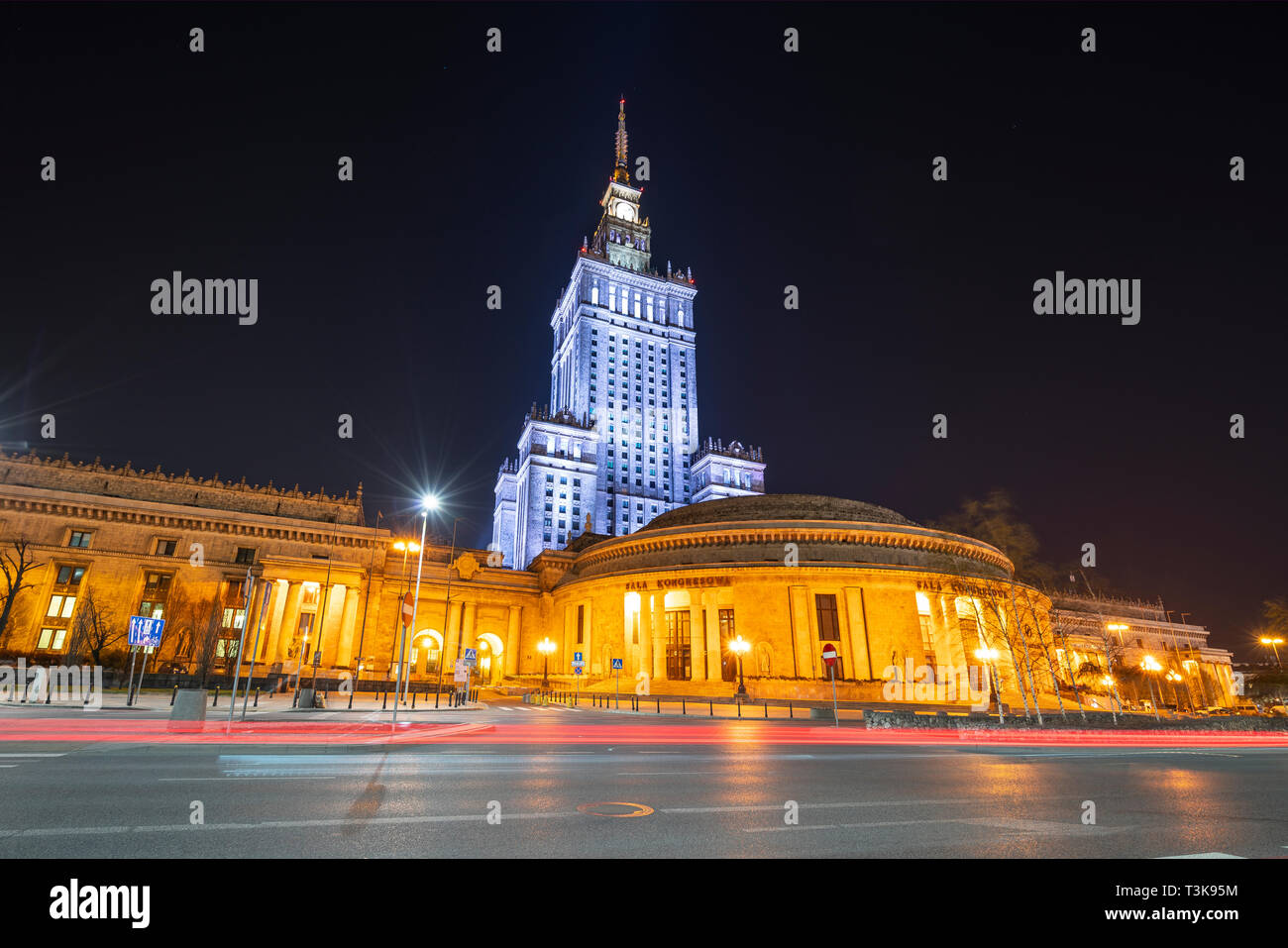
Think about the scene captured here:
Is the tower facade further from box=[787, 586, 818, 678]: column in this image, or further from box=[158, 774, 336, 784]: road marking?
box=[158, 774, 336, 784]: road marking

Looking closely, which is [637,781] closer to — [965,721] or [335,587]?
[965,721]

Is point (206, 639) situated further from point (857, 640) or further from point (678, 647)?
point (857, 640)

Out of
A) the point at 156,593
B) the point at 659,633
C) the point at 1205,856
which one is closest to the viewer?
the point at 1205,856

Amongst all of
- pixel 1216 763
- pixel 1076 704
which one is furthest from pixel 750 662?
pixel 1216 763

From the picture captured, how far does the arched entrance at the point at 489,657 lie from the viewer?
62969mm

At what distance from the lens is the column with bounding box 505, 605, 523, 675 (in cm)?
6350

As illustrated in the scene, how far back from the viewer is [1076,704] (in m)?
51.0

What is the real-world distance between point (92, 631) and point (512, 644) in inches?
1325

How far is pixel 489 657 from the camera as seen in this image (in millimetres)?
63906

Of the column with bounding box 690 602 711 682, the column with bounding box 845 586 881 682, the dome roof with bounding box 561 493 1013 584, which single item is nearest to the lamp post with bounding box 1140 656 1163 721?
the dome roof with bounding box 561 493 1013 584

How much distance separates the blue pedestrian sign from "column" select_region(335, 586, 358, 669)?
3234 cm

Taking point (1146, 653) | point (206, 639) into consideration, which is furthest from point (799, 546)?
point (1146, 653)
